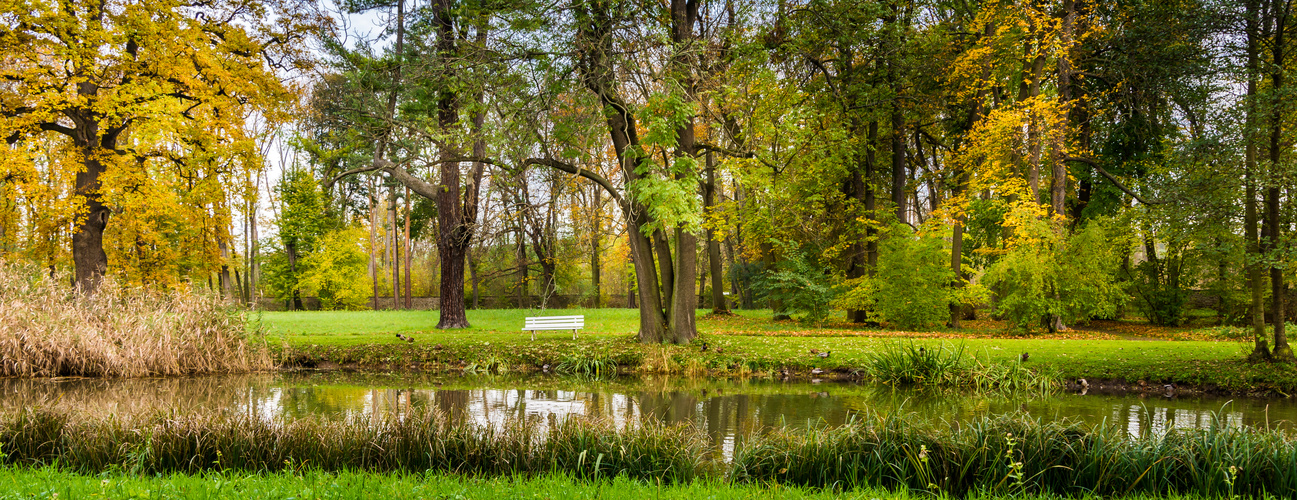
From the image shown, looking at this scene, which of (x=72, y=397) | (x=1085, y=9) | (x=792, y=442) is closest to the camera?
(x=792, y=442)

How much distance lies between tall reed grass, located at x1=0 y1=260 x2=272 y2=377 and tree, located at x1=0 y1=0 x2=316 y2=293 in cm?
221

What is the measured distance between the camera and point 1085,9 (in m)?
19.2

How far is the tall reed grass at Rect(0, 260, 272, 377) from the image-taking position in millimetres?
12680

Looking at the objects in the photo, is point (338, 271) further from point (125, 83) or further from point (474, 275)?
point (125, 83)

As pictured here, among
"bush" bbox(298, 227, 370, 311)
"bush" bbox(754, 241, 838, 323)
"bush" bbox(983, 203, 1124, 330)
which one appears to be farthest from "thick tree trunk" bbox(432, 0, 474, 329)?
"bush" bbox(298, 227, 370, 311)

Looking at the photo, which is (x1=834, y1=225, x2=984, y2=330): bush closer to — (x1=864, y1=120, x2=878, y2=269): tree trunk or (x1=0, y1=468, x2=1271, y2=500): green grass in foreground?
(x1=864, y1=120, x2=878, y2=269): tree trunk

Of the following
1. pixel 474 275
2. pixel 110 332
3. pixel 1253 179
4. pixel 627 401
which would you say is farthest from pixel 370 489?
pixel 474 275

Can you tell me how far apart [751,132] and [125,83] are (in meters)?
13.8

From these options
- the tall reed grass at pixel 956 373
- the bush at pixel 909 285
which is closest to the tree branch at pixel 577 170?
the tall reed grass at pixel 956 373

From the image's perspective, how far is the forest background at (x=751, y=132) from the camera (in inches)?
507

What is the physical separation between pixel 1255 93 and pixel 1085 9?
381 inches

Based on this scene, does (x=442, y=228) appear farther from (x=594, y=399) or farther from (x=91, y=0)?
(x=594, y=399)

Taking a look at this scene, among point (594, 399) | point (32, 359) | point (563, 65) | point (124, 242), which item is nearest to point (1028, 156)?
point (563, 65)

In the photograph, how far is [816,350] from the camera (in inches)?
580
